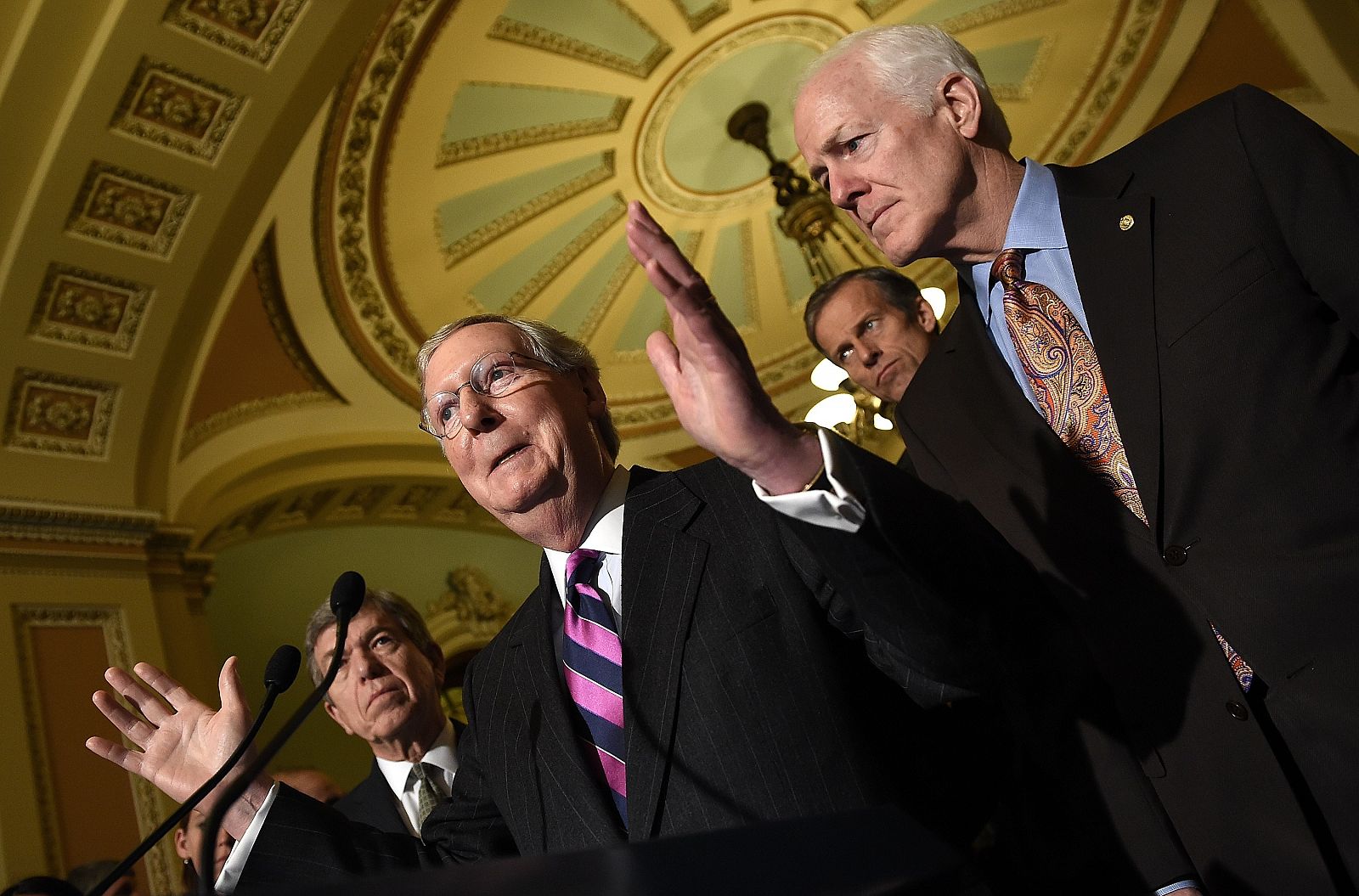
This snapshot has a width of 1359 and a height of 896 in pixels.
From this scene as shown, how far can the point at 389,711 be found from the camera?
114 inches

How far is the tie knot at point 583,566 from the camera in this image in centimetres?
159

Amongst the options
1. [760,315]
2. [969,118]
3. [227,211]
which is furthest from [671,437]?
[969,118]

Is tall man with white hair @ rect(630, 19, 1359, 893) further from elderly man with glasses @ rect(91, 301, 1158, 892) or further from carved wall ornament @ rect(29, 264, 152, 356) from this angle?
carved wall ornament @ rect(29, 264, 152, 356)

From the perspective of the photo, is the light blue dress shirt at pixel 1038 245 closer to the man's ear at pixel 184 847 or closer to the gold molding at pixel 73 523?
the man's ear at pixel 184 847

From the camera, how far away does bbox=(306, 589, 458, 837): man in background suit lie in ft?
9.34

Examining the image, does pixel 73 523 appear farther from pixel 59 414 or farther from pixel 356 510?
pixel 356 510

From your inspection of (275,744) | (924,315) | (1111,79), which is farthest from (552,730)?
(1111,79)

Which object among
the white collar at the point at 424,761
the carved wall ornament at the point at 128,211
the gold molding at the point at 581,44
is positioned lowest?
the white collar at the point at 424,761

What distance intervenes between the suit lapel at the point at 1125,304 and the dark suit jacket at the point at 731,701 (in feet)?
1.21

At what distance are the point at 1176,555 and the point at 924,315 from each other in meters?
2.09

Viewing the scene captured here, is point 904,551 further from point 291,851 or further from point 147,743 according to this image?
point 147,743

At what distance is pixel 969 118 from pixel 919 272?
7.75 metres

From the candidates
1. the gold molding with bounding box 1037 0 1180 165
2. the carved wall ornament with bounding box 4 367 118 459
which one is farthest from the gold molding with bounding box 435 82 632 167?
the gold molding with bounding box 1037 0 1180 165

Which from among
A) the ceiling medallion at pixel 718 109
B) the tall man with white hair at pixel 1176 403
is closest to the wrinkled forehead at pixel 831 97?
the tall man with white hair at pixel 1176 403
